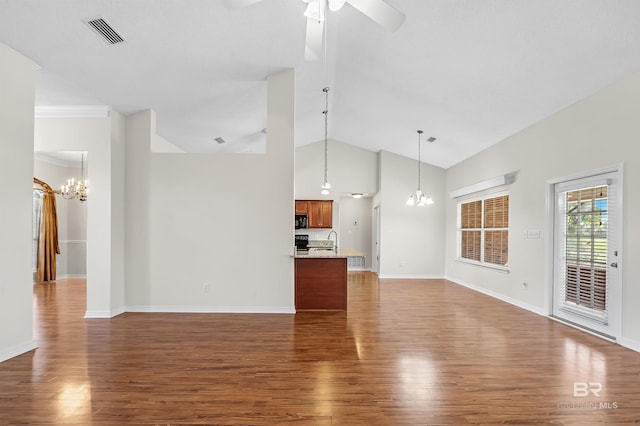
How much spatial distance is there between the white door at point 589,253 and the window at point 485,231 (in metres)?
1.41

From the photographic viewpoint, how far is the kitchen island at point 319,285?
5.30m

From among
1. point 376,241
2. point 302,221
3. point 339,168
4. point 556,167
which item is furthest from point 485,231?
point 302,221

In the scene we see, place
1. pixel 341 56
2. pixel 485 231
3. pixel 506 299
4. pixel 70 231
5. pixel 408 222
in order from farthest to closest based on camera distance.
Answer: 1. pixel 408 222
2. pixel 70 231
3. pixel 485 231
4. pixel 506 299
5. pixel 341 56

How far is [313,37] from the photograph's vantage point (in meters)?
2.92

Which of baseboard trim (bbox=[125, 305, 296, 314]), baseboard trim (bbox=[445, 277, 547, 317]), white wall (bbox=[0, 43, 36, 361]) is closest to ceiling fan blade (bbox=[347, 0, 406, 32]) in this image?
white wall (bbox=[0, 43, 36, 361])

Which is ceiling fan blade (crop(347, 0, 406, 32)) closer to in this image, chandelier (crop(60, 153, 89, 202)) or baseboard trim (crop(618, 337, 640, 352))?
baseboard trim (crop(618, 337, 640, 352))

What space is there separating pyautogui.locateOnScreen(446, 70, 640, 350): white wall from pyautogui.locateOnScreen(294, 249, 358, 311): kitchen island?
111 inches

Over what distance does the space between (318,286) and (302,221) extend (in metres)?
4.35

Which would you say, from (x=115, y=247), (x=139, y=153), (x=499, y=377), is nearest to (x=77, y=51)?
(x=139, y=153)

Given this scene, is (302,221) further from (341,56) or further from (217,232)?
(341,56)

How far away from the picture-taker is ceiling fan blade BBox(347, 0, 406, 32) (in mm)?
2383

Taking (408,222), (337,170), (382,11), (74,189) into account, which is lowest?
(408,222)

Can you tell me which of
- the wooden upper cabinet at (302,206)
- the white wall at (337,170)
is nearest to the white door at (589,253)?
the white wall at (337,170)

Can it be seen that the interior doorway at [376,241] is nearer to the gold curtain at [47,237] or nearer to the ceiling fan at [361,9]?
the ceiling fan at [361,9]
